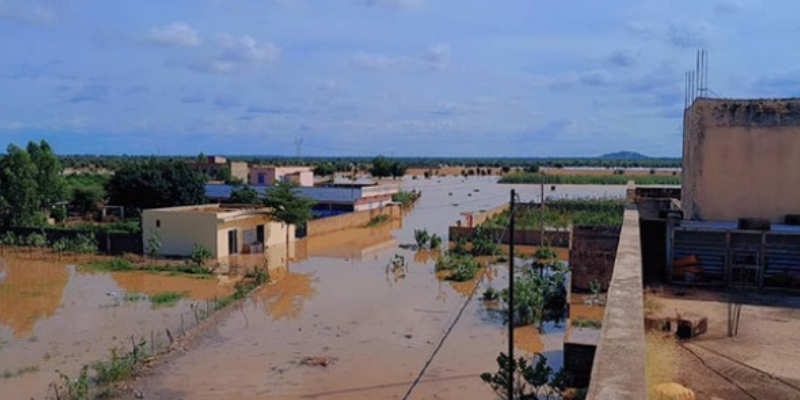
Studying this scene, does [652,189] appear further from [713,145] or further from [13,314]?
[13,314]

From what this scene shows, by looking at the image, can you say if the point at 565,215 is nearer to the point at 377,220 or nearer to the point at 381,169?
the point at 377,220

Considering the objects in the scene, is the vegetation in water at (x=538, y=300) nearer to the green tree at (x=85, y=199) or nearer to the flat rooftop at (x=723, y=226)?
the flat rooftop at (x=723, y=226)

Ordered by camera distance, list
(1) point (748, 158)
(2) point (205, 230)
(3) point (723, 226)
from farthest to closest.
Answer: (2) point (205, 230) < (1) point (748, 158) < (3) point (723, 226)

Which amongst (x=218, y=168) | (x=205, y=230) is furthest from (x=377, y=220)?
(x=218, y=168)

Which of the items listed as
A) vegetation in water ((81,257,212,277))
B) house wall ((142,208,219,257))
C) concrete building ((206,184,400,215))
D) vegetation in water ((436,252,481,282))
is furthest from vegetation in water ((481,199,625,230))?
vegetation in water ((81,257,212,277))

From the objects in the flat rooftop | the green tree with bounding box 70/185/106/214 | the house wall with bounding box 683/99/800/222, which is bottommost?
the green tree with bounding box 70/185/106/214

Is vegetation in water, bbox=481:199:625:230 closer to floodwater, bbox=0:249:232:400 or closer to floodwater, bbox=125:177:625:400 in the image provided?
floodwater, bbox=125:177:625:400

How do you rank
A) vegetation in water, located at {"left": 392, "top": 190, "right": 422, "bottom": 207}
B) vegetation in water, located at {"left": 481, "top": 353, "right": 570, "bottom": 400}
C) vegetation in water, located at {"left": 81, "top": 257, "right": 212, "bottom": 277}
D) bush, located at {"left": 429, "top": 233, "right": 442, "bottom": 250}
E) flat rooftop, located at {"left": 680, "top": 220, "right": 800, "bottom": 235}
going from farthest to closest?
vegetation in water, located at {"left": 392, "top": 190, "right": 422, "bottom": 207}
bush, located at {"left": 429, "top": 233, "right": 442, "bottom": 250}
vegetation in water, located at {"left": 81, "top": 257, "right": 212, "bottom": 277}
vegetation in water, located at {"left": 481, "top": 353, "right": 570, "bottom": 400}
flat rooftop, located at {"left": 680, "top": 220, "right": 800, "bottom": 235}
